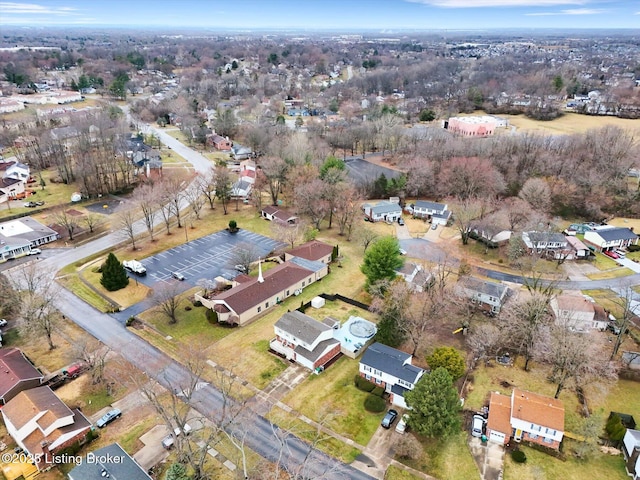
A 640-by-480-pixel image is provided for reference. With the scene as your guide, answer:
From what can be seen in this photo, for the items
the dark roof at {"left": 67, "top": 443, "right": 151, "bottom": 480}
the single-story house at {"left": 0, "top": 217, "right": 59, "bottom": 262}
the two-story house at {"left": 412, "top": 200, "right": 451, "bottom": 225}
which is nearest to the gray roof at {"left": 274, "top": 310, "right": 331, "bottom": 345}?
the dark roof at {"left": 67, "top": 443, "right": 151, "bottom": 480}

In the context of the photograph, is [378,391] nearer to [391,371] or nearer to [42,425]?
[391,371]

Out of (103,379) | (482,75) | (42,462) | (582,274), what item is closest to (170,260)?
(103,379)

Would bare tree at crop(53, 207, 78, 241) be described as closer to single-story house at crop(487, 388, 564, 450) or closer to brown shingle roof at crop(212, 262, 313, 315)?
brown shingle roof at crop(212, 262, 313, 315)

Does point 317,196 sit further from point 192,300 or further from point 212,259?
point 192,300

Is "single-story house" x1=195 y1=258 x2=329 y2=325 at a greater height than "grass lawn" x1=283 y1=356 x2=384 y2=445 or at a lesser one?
greater

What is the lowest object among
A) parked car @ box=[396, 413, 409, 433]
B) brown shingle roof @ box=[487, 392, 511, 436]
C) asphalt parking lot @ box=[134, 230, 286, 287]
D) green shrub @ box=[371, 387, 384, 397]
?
asphalt parking lot @ box=[134, 230, 286, 287]

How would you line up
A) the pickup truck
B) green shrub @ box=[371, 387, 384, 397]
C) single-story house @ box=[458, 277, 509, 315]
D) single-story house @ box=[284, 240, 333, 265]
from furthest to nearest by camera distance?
single-story house @ box=[284, 240, 333, 265], the pickup truck, single-story house @ box=[458, 277, 509, 315], green shrub @ box=[371, 387, 384, 397]
